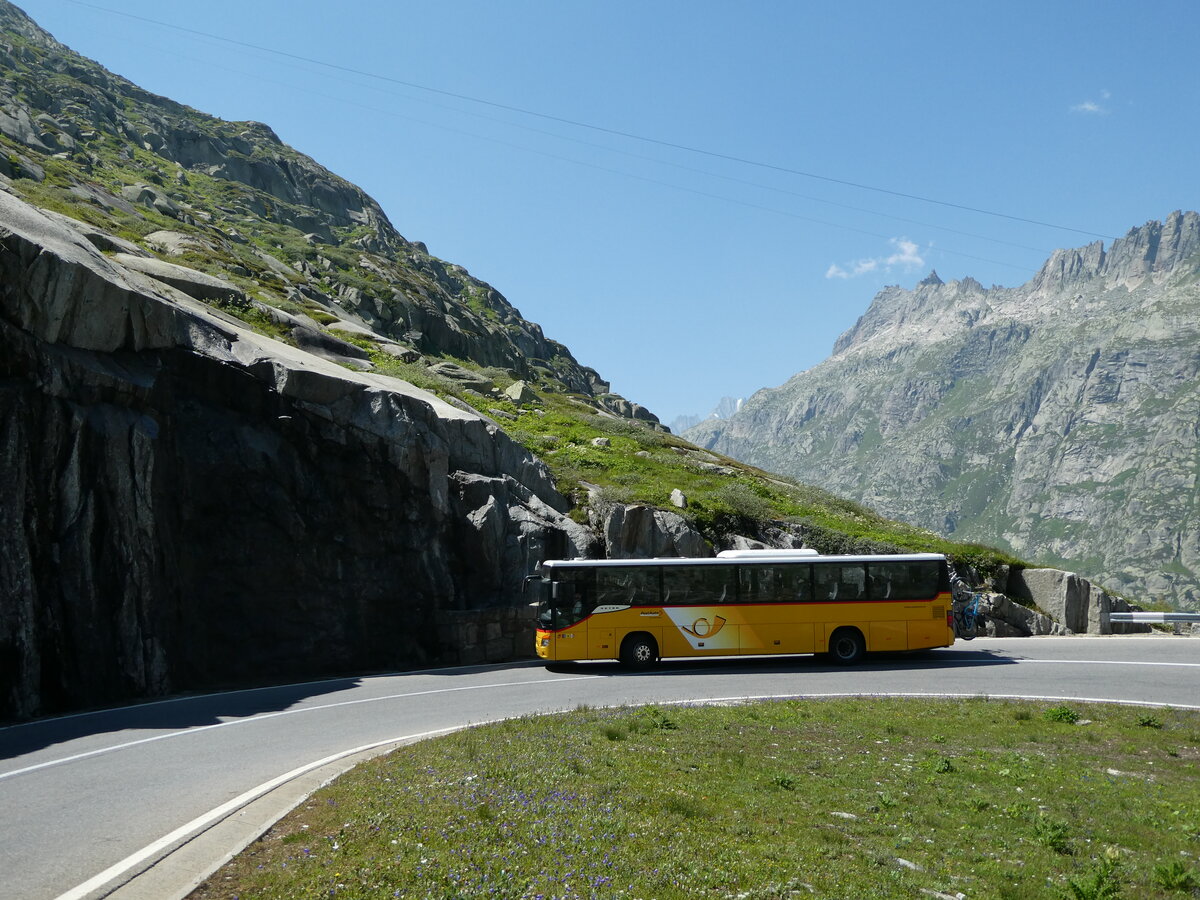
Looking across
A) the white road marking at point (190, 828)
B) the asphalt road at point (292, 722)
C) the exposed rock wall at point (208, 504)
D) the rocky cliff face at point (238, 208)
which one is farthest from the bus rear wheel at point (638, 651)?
the rocky cliff face at point (238, 208)

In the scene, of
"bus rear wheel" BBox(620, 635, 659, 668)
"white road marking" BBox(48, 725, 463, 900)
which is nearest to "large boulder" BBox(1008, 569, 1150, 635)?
"bus rear wheel" BBox(620, 635, 659, 668)

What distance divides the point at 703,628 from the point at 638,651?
1953 mm

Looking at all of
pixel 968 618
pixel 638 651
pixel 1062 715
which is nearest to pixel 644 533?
pixel 638 651

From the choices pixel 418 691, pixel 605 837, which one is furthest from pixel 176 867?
pixel 418 691

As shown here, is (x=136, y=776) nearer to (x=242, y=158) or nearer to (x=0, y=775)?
(x=0, y=775)

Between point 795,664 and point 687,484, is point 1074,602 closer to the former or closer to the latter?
point 795,664

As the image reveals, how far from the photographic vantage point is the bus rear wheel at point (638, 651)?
23484 millimetres

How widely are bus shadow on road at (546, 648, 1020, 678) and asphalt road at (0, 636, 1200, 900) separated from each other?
96 millimetres

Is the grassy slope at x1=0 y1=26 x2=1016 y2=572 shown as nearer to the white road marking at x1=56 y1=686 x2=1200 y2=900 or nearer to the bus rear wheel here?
the bus rear wheel

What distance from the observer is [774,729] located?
13.9 meters

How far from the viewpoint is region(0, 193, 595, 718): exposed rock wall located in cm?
1777

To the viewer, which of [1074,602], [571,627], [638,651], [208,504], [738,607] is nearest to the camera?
[208,504]

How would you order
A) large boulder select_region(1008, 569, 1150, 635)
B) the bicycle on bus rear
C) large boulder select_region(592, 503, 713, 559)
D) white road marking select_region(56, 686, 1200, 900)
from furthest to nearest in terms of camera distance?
large boulder select_region(1008, 569, 1150, 635)
large boulder select_region(592, 503, 713, 559)
the bicycle on bus rear
white road marking select_region(56, 686, 1200, 900)

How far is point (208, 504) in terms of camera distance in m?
23.1
